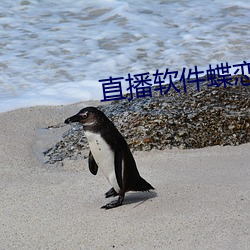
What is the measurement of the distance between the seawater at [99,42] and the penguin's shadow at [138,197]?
2.75m

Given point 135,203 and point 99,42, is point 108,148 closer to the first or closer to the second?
point 135,203

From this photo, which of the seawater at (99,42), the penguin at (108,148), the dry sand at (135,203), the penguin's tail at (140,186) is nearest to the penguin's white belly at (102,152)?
the penguin at (108,148)

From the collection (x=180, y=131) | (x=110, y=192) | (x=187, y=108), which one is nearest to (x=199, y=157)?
(x=180, y=131)

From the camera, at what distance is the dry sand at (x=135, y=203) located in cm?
338

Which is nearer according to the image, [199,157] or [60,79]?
[199,157]

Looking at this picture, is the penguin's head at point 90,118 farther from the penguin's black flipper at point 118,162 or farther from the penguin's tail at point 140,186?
the penguin's tail at point 140,186

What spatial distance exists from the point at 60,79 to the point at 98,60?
0.86m

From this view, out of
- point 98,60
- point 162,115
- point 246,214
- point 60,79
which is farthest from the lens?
point 98,60

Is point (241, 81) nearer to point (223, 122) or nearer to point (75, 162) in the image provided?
point (223, 122)

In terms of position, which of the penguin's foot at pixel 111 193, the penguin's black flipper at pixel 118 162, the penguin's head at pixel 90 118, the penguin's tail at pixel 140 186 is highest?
the penguin's head at pixel 90 118

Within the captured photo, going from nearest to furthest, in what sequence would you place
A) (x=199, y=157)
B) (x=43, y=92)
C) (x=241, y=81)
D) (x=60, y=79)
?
1. (x=199, y=157)
2. (x=241, y=81)
3. (x=43, y=92)
4. (x=60, y=79)

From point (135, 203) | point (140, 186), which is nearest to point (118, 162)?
point (140, 186)

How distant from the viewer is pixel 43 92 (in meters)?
7.11

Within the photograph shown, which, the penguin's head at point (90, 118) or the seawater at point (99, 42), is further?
the seawater at point (99, 42)
